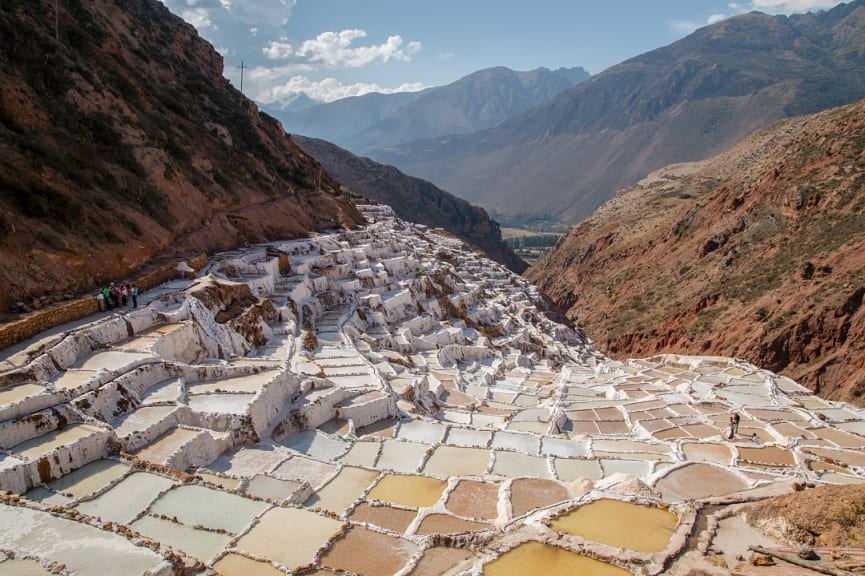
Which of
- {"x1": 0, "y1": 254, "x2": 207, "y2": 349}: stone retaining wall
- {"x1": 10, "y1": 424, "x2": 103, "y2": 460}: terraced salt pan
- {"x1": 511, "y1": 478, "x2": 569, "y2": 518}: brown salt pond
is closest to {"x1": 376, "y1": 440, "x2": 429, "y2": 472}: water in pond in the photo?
{"x1": 511, "y1": 478, "x2": 569, "y2": 518}: brown salt pond

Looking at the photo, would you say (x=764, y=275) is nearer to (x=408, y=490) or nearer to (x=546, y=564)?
(x=408, y=490)

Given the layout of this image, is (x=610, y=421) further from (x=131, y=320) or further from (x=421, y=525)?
(x=131, y=320)

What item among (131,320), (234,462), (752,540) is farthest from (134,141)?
(752,540)

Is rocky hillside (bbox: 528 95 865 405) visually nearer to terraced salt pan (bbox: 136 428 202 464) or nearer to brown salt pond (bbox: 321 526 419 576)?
Answer: brown salt pond (bbox: 321 526 419 576)

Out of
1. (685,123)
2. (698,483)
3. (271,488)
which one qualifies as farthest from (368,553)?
(685,123)

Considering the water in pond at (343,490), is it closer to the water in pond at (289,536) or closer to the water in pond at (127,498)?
the water in pond at (289,536)

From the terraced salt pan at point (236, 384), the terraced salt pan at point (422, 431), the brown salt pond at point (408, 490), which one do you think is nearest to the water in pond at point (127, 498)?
the brown salt pond at point (408, 490)
